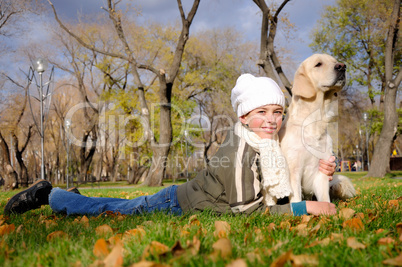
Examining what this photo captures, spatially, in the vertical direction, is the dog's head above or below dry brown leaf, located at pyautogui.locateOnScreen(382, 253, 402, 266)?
above

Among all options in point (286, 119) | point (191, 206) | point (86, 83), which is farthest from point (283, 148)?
point (86, 83)

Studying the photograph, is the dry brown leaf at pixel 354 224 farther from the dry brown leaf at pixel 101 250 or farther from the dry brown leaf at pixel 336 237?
the dry brown leaf at pixel 101 250

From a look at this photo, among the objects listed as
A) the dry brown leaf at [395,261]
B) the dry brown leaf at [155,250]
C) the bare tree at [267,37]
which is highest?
the bare tree at [267,37]

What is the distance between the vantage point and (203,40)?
28797 millimetres

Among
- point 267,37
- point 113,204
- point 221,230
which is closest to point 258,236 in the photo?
point 221,230

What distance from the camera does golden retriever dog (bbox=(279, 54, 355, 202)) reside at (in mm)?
3066

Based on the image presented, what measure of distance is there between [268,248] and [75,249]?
3.63 feet

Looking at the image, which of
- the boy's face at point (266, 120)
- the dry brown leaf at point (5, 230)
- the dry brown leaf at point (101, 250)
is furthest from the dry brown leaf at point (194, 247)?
the dry brown leaf at point (5, 230)

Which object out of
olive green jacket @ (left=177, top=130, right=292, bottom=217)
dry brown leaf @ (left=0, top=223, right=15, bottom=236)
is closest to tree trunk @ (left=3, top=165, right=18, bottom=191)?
dry brown leaf @ (left=0, top=223, right=15, bottom=236)

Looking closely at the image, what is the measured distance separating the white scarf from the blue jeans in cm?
107

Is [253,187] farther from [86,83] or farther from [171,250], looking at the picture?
[86,83]

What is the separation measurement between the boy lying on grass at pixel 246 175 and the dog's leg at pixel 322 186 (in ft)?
0.25

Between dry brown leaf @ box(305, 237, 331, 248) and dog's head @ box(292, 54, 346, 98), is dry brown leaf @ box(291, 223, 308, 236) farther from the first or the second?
dog's head @ box(292, 54, 346, 98)

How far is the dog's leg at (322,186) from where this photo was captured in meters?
3.26
